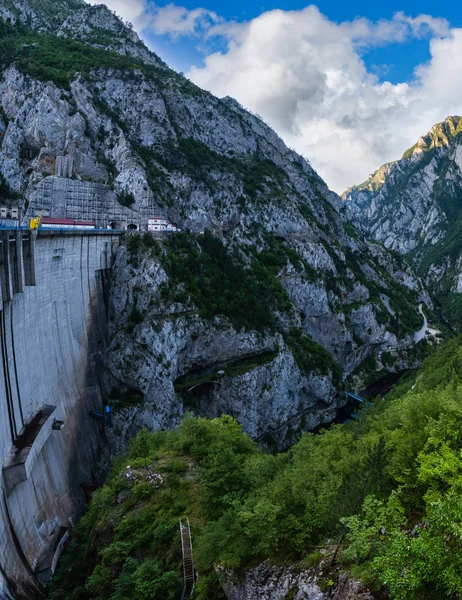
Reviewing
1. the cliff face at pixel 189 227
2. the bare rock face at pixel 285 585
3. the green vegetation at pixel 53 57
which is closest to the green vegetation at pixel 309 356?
the cliff face at pixel 189 227

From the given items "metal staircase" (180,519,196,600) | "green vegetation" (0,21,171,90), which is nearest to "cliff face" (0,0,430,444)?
"green vegetation" (0,21,171,90)

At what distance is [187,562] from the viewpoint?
2070 cm

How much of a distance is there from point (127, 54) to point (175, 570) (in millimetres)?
142069

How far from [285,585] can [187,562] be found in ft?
28.3

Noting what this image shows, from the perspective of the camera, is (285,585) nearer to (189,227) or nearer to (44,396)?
(44,396)

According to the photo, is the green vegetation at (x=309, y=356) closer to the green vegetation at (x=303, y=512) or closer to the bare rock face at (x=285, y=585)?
the green vegetation at (x=303, y=512)

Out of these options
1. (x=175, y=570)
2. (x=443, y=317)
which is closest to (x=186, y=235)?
(x=175, y=570)

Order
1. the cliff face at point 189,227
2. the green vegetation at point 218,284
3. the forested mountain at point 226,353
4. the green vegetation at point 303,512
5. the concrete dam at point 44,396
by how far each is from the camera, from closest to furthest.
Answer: the green vegetation at point 303,512 < the forested mountain at point 226,353 < the concrete dam at point 44,396 < the cliff face at point 189,227 < the green vegetation at point 218,284

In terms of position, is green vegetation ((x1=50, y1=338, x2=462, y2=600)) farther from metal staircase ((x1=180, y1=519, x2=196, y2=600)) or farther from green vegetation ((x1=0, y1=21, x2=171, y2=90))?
green vegetation ((x1=0, y1=21, x2=171, y2=90))

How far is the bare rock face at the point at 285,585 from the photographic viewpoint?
37.9 feet

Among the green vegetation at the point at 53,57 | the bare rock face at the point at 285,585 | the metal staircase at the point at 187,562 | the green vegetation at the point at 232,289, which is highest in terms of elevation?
the green vegetation at the point at 53,57

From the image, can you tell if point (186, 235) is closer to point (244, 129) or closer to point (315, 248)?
point (315, 248)

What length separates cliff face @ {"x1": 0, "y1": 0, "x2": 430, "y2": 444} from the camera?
198 feet

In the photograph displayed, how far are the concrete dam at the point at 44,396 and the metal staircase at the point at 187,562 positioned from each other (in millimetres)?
12640
